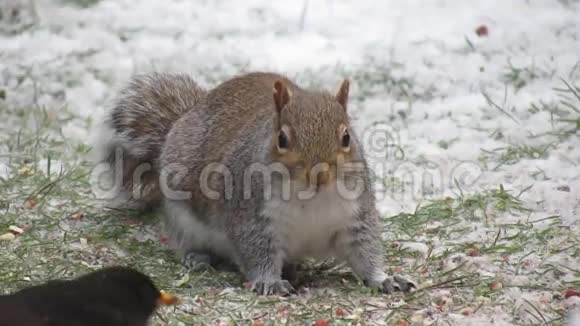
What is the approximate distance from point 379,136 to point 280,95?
5.34 ft

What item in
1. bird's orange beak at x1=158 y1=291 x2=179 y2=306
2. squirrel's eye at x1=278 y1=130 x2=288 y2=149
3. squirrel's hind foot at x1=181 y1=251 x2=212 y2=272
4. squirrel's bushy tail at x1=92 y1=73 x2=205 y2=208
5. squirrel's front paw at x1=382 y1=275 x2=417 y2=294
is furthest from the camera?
squirrel's bushy tail at x1=92 y1=73 x2=205 y2=208

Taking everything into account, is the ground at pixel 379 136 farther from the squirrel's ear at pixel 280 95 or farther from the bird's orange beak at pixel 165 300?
the squirrel's ear at pixel 280 95

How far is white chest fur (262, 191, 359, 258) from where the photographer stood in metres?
3.38

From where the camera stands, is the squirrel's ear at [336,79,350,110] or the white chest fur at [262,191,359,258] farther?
the squirrel's ear at [336,79,350,110]

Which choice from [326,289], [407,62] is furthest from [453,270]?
[407,62]

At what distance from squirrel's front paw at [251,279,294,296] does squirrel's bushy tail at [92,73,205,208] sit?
37.0 inches

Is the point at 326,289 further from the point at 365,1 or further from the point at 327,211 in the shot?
the point at 365,1

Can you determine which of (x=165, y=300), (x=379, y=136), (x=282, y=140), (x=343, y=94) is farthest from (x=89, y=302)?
(x=379, y=136)

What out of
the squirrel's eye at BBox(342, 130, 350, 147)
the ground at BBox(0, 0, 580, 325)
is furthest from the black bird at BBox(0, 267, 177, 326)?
the squirrel's eye at BBox(342, 130, 350, 147)

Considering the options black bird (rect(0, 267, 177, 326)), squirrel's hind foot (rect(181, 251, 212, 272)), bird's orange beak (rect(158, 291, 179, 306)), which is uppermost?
Result: black bird (rect(0, 267, 177, 326))

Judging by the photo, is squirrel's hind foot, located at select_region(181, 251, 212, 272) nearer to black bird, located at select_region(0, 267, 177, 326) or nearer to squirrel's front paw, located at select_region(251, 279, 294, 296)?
squirrel's front paw, located at select_region(251, 279, 294, 296)

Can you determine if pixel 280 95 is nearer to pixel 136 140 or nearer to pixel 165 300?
pixel 165 300

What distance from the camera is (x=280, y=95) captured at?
11.2 feet

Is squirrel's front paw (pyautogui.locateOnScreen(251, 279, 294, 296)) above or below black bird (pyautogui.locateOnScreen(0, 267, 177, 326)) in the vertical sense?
below
